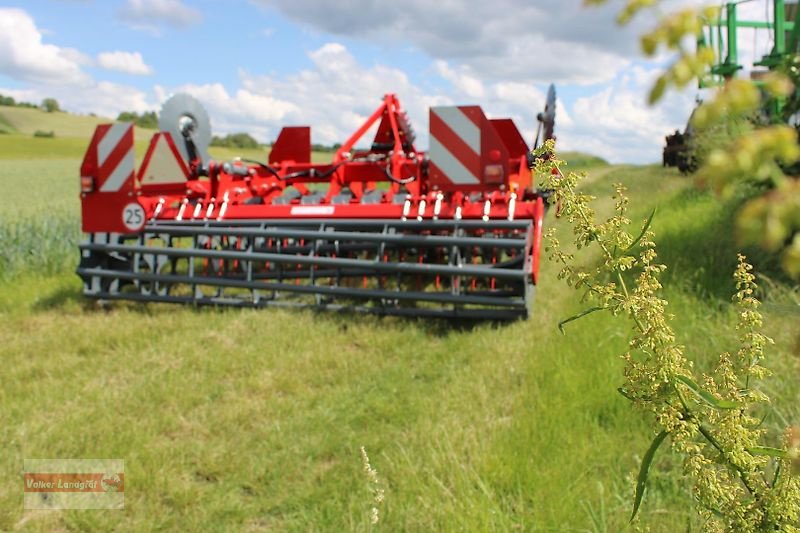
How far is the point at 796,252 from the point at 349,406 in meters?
3.18

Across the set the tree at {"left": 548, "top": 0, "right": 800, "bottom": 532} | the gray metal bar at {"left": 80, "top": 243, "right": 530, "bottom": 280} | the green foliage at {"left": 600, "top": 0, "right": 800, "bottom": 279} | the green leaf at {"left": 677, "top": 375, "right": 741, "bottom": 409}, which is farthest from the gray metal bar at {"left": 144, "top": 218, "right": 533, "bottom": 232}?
the green foliage at {"left": 600, "top": 0, "right": 800, "bottom": 279}

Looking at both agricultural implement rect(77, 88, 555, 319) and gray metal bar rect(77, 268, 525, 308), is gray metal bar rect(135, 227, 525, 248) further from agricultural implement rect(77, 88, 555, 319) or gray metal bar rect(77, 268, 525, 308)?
gray metal bar rect(77, 268, 525, 308)

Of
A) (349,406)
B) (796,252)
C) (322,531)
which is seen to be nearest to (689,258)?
(349,406)

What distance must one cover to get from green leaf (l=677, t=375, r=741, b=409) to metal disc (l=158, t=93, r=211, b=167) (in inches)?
246

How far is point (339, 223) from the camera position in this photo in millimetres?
5184

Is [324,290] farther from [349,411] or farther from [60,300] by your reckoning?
[60,300]

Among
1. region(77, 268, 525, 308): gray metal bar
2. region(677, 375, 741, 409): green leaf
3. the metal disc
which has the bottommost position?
region(77, 268, 525, 308): gray metal bar

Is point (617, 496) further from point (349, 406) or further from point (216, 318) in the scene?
point (216, 318)

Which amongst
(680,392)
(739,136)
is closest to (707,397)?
(680,392)

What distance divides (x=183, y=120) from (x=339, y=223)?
2.41 meters

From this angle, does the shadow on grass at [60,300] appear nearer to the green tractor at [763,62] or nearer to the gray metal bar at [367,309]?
the gray metal bar at [367,309]

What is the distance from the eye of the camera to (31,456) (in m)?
2.70

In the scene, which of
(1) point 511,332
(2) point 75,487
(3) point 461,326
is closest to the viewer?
(2) point 75,487

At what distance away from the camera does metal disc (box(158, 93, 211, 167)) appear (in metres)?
6.56
